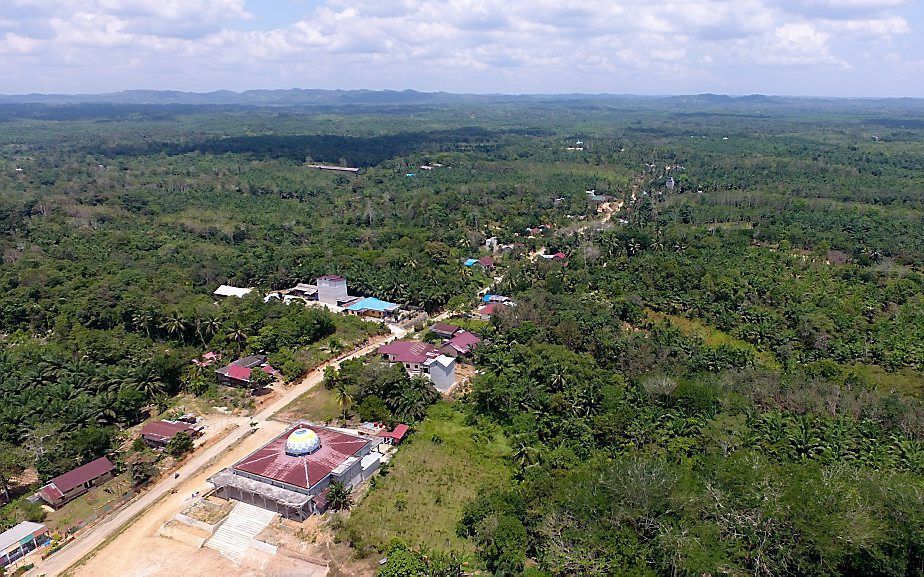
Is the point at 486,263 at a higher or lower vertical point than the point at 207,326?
lower

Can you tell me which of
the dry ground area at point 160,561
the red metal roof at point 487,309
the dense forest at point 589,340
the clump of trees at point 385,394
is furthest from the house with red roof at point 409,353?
the dry ground area at point 160,561

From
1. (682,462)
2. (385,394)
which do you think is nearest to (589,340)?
(682,462)

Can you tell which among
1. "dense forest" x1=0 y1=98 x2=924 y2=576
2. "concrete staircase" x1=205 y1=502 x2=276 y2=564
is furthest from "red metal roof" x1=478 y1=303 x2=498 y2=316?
"concrete staircase" x1=205 y1=502 x2=276 y2=564

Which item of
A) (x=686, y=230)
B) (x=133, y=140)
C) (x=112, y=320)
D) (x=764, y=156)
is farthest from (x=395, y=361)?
(x=133, y=140)

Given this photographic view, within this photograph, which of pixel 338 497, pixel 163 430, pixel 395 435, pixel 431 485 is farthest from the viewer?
pixel 163 430

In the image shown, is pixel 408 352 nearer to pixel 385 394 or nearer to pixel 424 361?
pixel 424 361

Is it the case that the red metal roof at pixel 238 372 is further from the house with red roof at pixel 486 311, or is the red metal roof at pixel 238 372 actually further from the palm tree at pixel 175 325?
the house with red roof at pixel 486 311

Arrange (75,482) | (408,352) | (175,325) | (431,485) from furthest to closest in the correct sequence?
(175,325) < (408,352) < (431,485) < (75,482)
